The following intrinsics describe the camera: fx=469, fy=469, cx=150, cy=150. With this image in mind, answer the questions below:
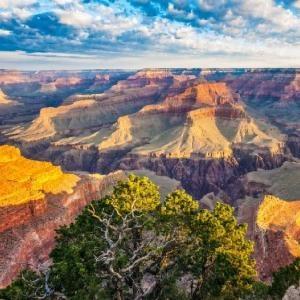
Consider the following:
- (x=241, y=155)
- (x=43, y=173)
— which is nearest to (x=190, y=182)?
(x=241, y=155)

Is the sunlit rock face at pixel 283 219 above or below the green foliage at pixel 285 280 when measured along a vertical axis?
below

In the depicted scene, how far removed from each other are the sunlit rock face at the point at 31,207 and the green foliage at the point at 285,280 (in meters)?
35.4

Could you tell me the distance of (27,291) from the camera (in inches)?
1123

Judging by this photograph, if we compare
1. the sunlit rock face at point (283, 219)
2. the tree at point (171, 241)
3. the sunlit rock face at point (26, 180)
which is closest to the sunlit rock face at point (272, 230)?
the sunlit rock face at point (283, 219)

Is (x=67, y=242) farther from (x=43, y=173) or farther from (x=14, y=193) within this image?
(x=43, y=173)

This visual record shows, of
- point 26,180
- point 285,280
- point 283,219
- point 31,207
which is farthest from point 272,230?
point 26,180

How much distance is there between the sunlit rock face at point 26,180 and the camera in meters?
78.8

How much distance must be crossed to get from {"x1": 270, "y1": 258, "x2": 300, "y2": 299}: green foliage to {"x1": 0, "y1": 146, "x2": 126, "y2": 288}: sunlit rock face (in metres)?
35.4

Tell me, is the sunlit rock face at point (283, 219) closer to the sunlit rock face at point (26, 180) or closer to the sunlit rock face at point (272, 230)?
the sunlit rock face at point (272, 230)

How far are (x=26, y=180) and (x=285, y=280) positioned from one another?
5699cm

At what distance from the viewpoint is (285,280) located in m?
38.2

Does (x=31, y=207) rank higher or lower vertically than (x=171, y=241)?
lower

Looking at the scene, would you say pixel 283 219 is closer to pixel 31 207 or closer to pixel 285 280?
pixel 285 280

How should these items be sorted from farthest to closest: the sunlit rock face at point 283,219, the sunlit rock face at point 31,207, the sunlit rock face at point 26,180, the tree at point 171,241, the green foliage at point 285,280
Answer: the sunlit rock face at point 26,180 → the sunlit rock face at point 283,219 → the sunlit rock face at point 31,207 → the green foliage at point 285,280 → the tree at point 171,241
